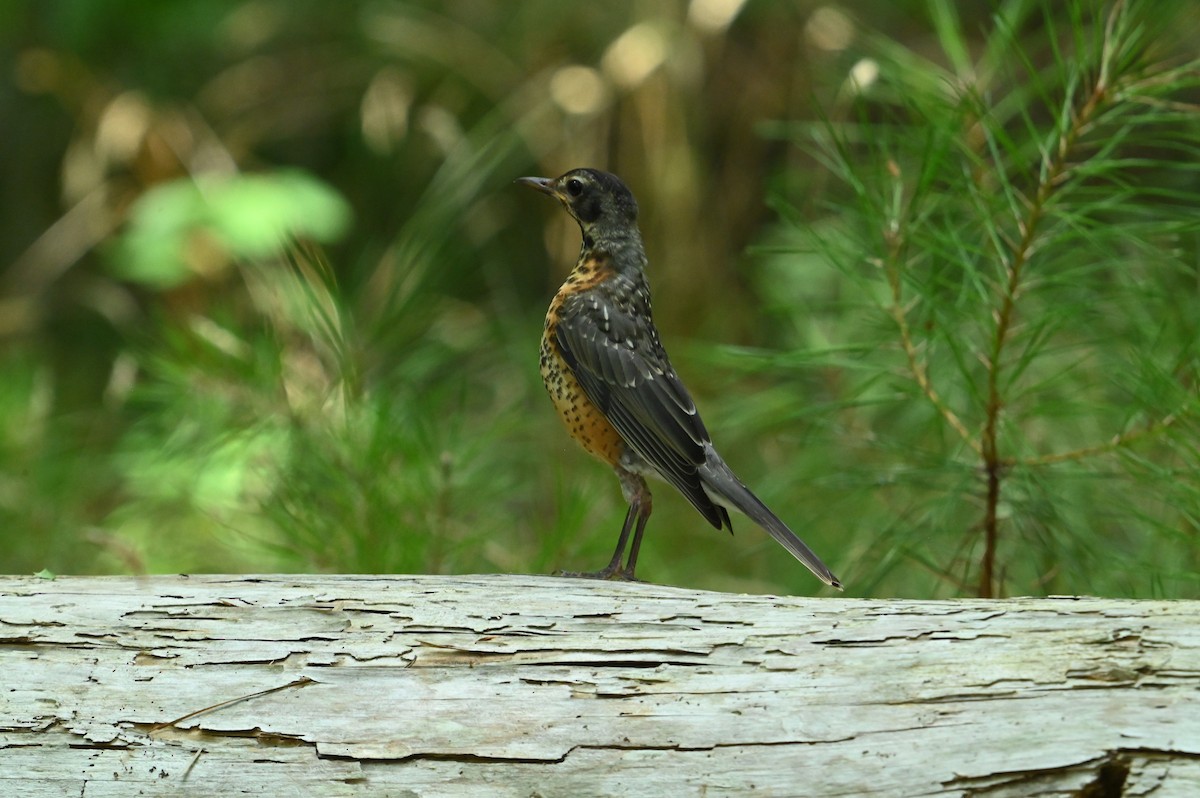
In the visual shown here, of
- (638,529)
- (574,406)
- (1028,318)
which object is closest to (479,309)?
(574,406)

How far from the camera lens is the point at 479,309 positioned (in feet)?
23.2

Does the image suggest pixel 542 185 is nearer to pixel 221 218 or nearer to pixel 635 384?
pixel 635 384

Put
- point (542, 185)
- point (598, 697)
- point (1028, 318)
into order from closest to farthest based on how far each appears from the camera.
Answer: point (598, 697)
point (1028, 318)
point (542, 185)

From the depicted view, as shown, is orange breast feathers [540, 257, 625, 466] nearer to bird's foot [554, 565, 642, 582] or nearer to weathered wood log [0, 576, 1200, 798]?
bird's foot [554, 565, 642, 582]

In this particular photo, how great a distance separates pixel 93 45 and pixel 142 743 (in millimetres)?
6225

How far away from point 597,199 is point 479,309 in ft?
10.7

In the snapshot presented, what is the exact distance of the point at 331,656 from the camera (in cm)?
242

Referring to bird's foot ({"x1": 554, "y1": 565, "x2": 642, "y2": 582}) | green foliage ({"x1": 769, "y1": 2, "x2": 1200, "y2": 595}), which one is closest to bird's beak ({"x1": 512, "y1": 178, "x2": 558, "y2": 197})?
green foliage ({"x1": 769, "y1": 2, "x2": 1200, "y2": 595})

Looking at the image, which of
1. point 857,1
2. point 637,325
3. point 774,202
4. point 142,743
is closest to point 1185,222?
point 774,202

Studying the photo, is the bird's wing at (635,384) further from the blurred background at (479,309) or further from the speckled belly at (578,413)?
the blurred background at (479,309)

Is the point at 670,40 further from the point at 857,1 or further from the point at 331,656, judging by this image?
the point at 331,656

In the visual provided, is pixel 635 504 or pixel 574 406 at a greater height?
pixel 574 406

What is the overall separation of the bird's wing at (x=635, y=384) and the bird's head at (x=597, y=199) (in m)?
0.22

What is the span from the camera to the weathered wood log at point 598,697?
2.12 meters
